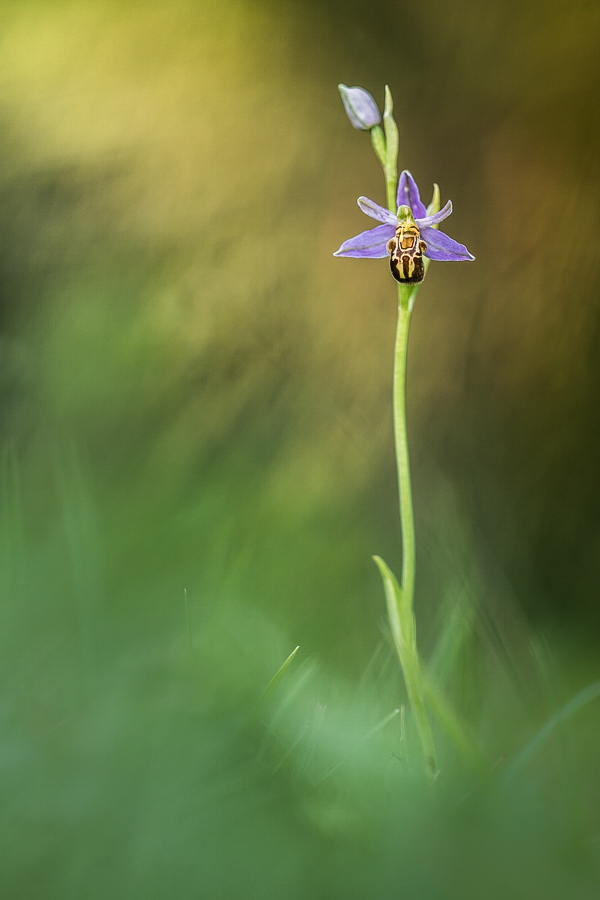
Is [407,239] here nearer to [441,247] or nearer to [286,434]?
[441,247]

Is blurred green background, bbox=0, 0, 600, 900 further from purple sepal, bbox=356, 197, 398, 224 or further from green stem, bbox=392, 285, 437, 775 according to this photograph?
purple sepal, bbox=356, 197, 398, 224

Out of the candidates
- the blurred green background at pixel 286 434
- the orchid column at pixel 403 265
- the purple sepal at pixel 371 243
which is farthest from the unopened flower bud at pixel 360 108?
the blurred green background at pixel 286 434

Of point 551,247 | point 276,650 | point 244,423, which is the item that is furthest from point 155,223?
point 276,650

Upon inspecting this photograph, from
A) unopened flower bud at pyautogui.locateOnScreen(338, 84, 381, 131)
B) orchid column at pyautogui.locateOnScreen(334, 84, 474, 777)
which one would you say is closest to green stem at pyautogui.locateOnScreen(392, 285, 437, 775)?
orchid column at pyautogui.locateOnScreen(334, 84, 474, 777)

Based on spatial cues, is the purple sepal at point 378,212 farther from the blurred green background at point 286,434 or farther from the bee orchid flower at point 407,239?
the blurred green background at point 286,434

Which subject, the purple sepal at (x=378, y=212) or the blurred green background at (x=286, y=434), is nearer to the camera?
the blurred green background at (x=286, y=434)

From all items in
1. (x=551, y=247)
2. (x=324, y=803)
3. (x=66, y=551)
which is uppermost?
(x=551, y=247)

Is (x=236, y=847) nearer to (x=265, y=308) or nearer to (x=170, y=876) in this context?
(x=170, y=876)

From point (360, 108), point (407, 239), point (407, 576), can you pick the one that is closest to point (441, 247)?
point (407, 239)
